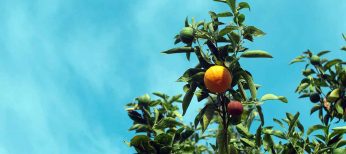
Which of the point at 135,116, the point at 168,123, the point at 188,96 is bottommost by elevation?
the point at 188,96

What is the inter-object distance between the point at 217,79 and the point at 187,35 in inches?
32.7

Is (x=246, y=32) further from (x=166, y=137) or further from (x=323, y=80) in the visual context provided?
(x=323, y=80)

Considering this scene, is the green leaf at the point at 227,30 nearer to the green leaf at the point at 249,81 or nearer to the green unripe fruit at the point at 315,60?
the green leaf at the point at 249,81

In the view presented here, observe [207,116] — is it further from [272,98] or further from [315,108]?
[315,108]

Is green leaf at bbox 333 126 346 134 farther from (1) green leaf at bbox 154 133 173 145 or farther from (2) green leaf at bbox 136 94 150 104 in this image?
(2) green leaf at bbox 136 94 150 104

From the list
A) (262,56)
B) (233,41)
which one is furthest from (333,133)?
(233,41)

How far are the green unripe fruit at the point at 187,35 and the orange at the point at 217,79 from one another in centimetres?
57

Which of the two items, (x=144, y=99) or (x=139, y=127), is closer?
(x=139, y=127)

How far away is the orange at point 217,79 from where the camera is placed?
188 inches

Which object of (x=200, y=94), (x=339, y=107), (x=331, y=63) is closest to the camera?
(x=200, y=94)

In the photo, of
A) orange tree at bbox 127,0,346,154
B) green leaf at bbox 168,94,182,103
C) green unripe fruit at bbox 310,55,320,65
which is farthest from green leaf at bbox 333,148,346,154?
green unripe fruit at bbox 310,55,320,65

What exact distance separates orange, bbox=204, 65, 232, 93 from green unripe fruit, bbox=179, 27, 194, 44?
569 millimetres

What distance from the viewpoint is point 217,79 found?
475 cm

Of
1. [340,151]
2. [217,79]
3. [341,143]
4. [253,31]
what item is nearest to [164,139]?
[217,79]
